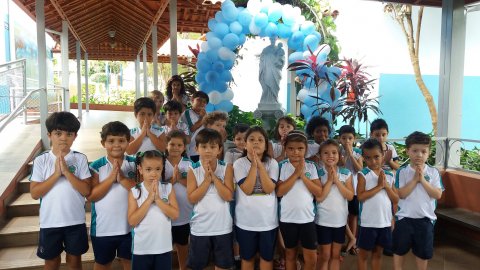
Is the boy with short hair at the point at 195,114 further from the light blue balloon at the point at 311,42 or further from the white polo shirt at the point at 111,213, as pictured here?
the light blue balloon at the point at 311,42

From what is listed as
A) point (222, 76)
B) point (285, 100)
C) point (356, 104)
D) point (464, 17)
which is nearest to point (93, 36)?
point (285, 100)

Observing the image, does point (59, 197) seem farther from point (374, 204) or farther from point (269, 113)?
point (269, 113)

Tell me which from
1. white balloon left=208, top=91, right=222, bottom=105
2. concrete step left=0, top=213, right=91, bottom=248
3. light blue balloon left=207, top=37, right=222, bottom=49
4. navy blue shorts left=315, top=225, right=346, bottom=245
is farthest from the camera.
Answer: white balloon left=208, top=91, right=222, bottom=105

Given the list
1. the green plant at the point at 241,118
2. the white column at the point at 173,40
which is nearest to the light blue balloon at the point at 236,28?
the white column at the point at 173,40

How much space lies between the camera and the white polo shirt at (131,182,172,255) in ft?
7.55

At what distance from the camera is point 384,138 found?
3.49 meters

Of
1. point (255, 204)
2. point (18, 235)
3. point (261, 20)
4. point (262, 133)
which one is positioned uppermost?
point (261, 20)

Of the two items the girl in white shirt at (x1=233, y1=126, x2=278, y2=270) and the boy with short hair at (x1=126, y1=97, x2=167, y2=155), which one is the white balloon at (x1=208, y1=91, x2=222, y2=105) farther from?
the girl in white shirt at (x1=233, y1=126, x2=278, y2=270)

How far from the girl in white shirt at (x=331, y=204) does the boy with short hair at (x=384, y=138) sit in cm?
78

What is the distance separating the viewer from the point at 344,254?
3.62 meters

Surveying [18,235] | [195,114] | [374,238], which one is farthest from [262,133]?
[18,235]

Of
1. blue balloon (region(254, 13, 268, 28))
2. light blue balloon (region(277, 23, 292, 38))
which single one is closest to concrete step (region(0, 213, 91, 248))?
blue balloon (region(254, 13, 268, 28))

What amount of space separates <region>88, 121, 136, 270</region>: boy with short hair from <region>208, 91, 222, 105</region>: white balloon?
2.97 meters

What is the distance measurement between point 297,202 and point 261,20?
10.5ft
